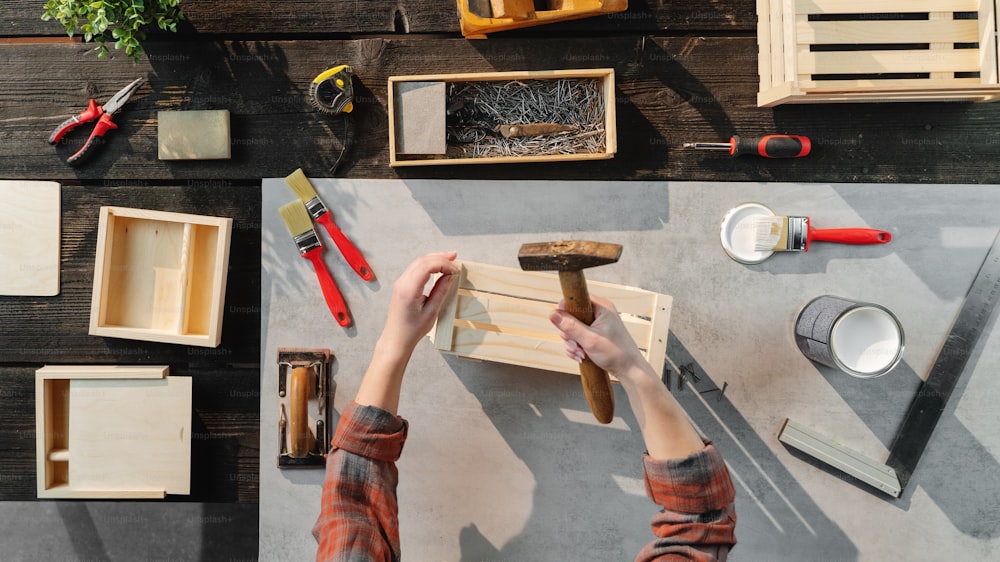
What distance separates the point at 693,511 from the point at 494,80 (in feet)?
3.80

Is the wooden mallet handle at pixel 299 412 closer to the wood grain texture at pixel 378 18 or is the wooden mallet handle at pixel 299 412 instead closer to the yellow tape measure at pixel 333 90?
the yellow tape measure at pixel 333 90

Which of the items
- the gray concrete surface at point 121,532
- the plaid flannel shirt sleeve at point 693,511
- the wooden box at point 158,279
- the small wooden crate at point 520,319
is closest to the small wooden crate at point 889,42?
the small wooden crate at point 520,319

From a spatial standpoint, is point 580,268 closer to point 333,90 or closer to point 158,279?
point 333,90

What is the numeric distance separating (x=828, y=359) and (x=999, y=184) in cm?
72

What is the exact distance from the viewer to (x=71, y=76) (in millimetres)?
1653

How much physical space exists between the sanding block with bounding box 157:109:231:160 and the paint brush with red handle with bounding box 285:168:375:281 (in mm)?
206

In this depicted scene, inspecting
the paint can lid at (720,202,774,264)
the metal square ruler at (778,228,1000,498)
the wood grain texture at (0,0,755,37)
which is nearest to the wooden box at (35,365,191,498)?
the wood grain texture at (0,0,755,37)

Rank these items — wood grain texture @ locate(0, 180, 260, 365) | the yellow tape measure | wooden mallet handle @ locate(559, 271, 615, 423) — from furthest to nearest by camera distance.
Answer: wood grain texture @ locate(0, 180, 260, 365), the yellow tape measure, wooden mallet handle @ locate(559, 271, 615, 423)

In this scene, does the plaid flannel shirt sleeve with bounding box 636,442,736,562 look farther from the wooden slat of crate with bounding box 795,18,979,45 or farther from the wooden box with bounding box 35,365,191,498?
the wooden box with bounding box 35,365,191,498

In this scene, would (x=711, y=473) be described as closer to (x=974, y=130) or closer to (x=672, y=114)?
(x=672, y=114)

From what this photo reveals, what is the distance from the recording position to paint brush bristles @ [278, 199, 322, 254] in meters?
1.61

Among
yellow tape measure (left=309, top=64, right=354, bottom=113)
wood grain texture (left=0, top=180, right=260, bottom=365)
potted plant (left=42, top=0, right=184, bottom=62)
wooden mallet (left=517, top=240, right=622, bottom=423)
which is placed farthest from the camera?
wood grain texture (left=0, top=180, right=260, bottom=365)

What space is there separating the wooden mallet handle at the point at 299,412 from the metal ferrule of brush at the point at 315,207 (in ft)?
1.37

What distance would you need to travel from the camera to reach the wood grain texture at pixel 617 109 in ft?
5.36
